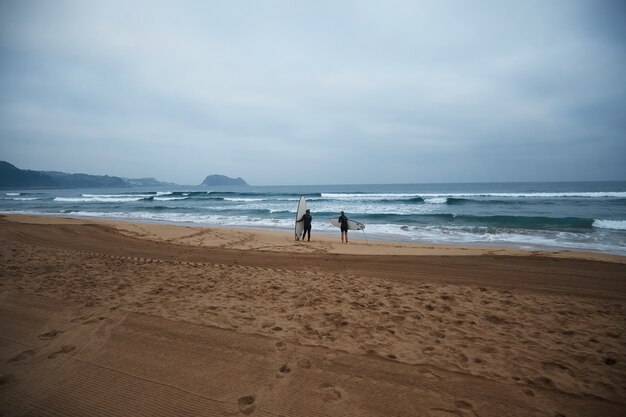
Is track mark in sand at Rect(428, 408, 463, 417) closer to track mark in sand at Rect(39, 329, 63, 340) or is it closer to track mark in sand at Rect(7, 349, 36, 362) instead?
track mark in sand at Rect(7, 349, 36, 362)

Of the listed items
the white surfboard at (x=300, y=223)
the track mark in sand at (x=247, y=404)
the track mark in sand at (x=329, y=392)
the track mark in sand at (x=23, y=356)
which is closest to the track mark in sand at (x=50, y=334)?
the track mark in sand at (x=23, y=356)

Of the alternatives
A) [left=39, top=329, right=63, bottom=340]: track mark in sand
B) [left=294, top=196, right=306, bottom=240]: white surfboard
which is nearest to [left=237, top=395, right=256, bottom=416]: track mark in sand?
[left=39, top=329, right=63, bottom=340]: track mark in sand

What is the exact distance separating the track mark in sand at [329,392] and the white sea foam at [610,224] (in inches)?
824

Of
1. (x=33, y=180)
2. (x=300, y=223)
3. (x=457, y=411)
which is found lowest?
(x=457, y=411)

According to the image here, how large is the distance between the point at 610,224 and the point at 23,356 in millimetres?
24723

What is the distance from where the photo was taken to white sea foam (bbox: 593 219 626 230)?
51.8ft

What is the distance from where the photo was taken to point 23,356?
3.10m

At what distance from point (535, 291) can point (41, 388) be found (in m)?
7.55

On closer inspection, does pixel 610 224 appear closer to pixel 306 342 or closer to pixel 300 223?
pixel 300 223

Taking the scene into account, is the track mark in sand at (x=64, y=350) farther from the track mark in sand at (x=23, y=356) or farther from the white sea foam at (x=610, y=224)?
the white sea foam at (x=610, y=224)

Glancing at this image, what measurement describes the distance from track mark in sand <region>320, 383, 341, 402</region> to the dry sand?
0.01 metres

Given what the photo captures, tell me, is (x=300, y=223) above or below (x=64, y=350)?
above

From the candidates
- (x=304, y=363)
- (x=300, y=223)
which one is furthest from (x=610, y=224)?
(x=304, y=363)

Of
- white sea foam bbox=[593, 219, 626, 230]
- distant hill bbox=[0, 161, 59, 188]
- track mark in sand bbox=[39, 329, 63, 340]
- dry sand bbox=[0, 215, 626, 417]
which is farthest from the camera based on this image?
distant hill bbox=[0, 161, 59, 188]
